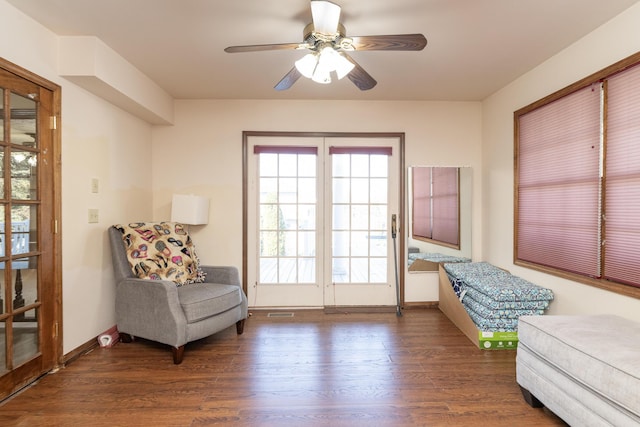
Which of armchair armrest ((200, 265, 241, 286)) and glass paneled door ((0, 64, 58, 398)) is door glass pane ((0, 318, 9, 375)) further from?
armchair armrest ((200, 265, 241, 286))

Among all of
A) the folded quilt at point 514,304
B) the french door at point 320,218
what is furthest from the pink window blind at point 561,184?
the french door at point 320,218

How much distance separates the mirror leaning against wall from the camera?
11.9ft

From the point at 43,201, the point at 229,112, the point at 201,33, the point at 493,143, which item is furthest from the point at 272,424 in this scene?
the point at 493,143

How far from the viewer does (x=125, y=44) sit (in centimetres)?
238

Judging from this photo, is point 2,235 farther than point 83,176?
No

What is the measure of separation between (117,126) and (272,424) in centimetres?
282

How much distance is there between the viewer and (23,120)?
6.68 feet

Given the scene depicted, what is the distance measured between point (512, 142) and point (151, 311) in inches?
141

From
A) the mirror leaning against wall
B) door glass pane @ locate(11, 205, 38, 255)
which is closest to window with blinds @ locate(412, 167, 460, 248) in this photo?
the mirror leaning against wall

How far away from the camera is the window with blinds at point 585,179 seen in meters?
1.96

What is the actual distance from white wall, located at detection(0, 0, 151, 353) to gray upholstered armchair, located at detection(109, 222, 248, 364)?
188 millimetres

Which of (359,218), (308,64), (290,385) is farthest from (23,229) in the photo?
(359,218)

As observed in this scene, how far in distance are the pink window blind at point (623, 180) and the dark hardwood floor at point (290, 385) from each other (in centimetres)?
103

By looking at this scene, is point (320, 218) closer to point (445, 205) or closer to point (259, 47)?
point (445, 205)
